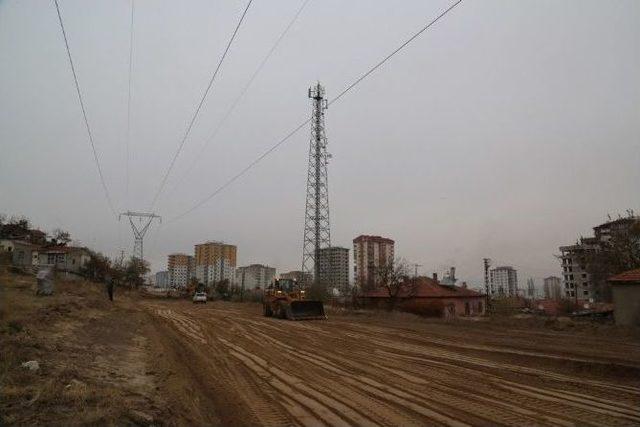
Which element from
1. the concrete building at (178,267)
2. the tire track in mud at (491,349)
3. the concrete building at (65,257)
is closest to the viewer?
the tire track in mud at (491,349)

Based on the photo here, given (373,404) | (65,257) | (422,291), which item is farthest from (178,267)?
(373,404)

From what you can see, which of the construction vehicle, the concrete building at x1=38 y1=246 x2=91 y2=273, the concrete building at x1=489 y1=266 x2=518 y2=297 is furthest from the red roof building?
the concrete building at x1=489 y1=266 x2=518 y2=297

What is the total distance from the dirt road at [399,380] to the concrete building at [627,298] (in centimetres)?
945

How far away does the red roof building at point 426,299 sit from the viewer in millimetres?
46525

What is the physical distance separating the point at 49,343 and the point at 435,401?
9550 millimetres

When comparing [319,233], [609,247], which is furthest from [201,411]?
[609,247]

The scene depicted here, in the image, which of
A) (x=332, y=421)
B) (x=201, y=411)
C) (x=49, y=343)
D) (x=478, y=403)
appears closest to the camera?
(x=332, y=421)

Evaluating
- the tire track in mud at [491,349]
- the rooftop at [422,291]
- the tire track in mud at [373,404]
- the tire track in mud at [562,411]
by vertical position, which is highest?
the rooftop at [422,291]

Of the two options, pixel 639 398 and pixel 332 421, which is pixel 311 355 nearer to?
pixel 332 421

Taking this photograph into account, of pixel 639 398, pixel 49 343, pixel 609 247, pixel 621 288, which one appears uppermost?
pixel 609 247

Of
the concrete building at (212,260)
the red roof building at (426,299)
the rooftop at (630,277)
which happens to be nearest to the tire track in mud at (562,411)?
the rooftop at (630,277)

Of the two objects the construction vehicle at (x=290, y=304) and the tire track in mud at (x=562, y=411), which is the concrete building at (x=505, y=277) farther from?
the tire track in mud at (x=562, y=411)

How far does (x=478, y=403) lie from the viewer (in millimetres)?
8961

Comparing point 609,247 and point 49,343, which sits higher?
point 609,247
